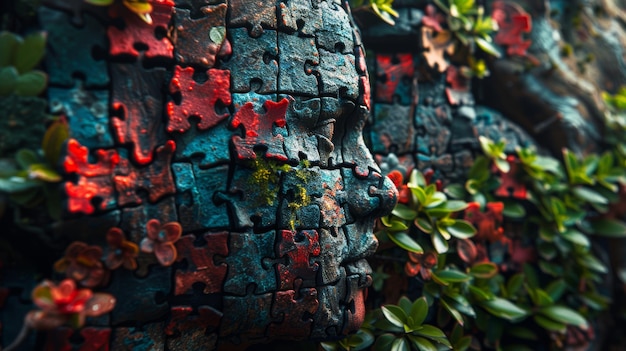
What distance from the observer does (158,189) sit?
5.04ft

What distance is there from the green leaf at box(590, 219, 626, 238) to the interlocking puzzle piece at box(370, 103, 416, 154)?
1.36m

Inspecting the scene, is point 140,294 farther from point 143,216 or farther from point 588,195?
point 588,195

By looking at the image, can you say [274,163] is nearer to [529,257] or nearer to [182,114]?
[182,114]

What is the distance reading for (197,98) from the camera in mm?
1606

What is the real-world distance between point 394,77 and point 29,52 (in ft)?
4.90

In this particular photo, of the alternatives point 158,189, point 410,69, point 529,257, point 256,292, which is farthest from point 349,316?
point 529,257

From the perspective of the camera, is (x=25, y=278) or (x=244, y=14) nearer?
(x=25, y=278)

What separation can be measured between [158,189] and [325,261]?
606 millimetres

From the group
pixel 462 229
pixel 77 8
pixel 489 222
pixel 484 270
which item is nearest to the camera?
pixel 77 8

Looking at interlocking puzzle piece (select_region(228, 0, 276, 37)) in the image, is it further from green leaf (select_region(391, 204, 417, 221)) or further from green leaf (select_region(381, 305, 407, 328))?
green leaf (select_region(381, 305, 407, 328))

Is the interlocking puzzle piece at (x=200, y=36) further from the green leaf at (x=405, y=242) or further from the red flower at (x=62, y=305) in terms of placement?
the green leaf at (x=405, y=242)

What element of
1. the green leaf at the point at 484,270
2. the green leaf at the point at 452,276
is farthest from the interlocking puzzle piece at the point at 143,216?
the green leaf at the point at 484,270

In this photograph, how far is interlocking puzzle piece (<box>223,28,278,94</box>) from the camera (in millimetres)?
1698

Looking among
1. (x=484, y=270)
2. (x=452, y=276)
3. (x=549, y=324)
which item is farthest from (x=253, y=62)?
(x=549, y=324)
